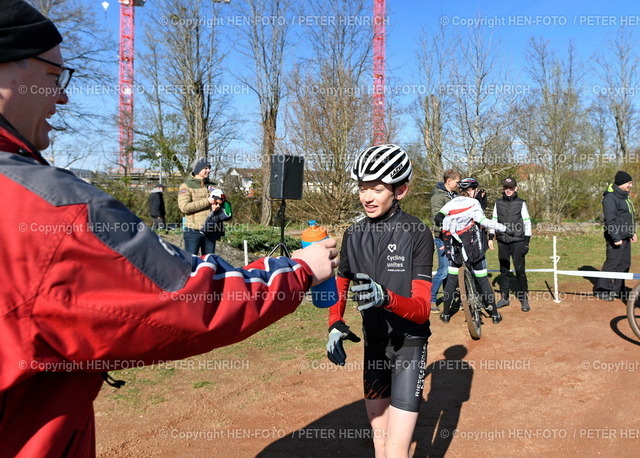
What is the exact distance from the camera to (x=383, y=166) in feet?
9.71

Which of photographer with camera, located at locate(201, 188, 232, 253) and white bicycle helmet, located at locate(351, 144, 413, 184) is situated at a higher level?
white bicycle helmet, located at locate(351, 144, 413, 184)

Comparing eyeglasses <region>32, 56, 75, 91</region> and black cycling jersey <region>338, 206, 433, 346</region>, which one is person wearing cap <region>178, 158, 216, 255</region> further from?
eyeglasses <region>32, 56, 75, 91</region>

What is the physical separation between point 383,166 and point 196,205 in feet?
19.8

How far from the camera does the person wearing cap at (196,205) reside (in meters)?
8.44

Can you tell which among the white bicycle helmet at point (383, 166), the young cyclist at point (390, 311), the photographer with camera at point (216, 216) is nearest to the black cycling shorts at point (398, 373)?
the young cyclist at point (390, 311)

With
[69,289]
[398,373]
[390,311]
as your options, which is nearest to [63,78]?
[69,289]

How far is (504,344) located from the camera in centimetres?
658

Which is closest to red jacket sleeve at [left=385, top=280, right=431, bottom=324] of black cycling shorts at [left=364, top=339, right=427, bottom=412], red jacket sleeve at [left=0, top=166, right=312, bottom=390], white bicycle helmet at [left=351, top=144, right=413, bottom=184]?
black cycling shorts at [left=364, top=339, right=427, bottom=412]

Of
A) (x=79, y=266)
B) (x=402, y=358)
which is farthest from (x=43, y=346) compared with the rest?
(x=402, y=358)

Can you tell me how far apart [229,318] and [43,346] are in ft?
1.31

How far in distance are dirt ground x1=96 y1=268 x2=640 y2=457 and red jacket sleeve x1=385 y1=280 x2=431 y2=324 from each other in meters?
1.80

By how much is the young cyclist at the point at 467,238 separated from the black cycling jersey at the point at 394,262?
446 cm

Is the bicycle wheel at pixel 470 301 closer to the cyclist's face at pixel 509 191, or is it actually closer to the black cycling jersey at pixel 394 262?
the cyclist's face at pixel 509 191

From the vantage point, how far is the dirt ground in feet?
13.3
